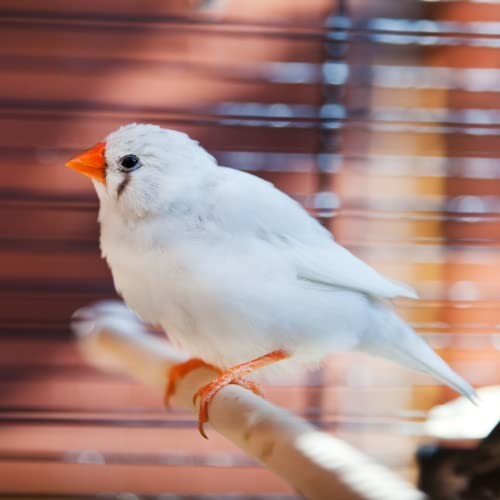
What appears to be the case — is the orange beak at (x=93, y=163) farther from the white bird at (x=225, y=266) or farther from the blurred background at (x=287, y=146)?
the blurred background at (x=287, y=146)

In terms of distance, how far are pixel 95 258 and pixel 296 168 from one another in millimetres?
366

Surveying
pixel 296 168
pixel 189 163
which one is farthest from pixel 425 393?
pixel 189 163

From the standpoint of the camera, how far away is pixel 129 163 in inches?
28.1

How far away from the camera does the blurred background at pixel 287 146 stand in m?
1.03

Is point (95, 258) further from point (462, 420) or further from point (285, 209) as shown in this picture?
point (462, 420)

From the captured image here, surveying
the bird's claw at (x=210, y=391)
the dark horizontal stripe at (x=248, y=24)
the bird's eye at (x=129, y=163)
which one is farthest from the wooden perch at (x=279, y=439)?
the dark horizontal stripe at (x=248, y=24)

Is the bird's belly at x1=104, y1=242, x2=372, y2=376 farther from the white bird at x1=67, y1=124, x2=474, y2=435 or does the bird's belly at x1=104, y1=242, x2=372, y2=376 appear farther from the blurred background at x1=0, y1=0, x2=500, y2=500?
the blurred background at x1=0, y1=0, x2=500, y2=500

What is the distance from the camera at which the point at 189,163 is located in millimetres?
722

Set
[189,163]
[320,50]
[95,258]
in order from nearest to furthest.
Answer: [189,163] < [320,50] < [95,258]

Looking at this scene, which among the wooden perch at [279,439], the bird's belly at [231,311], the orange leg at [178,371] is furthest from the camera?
the orange leg at [178,371]

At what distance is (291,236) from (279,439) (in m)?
0.23

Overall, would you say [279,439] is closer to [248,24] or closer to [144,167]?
[144,167]

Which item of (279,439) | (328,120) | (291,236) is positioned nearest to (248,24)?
(328,120)

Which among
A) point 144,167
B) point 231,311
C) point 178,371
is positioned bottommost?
point 178,371
